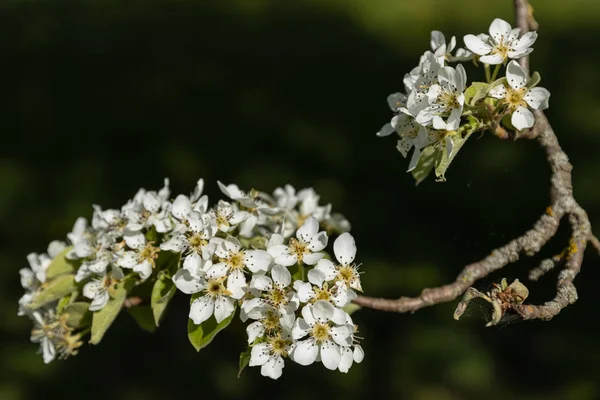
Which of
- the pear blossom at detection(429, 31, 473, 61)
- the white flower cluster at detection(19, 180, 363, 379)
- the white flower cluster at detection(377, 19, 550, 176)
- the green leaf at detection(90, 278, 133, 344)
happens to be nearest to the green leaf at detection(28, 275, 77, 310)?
the white flower cluster at detection(19, 180, 363, 379)

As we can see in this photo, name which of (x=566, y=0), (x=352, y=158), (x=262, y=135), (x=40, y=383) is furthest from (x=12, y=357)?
(x=566, y=0)

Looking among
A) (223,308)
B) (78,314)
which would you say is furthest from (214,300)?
(78,314)

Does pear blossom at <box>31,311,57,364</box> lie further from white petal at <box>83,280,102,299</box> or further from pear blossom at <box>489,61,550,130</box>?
pear blossom at <box>489,61,550,130</box>

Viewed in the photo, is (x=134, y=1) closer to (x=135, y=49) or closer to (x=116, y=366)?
(x=135, y=49)

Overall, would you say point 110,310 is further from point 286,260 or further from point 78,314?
point 286,260

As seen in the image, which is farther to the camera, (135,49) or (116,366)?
(135,49)

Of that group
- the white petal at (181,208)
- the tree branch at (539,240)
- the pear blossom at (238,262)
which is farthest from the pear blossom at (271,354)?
the white petal at (181,208)
